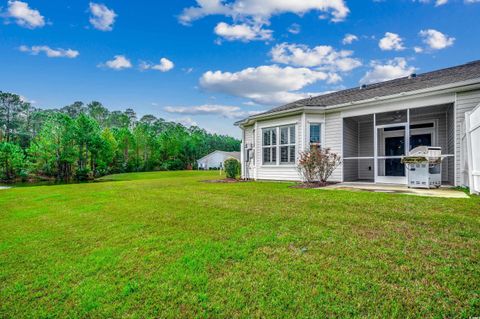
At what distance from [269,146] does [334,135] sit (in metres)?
3.08

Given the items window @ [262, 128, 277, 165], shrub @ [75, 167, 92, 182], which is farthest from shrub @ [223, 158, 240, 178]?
shrub @ [75, 167, 92, 182]

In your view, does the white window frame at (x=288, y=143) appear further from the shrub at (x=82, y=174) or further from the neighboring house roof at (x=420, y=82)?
the shrub at (x=82, y=174)

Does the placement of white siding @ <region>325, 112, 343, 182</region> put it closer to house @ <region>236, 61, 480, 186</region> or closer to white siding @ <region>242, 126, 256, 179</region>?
house @ <region>236, 61, 480, 186</region>

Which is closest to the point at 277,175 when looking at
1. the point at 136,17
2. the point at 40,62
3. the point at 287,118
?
the point at 287,118

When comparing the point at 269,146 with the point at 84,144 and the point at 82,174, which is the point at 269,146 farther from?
the point at 84,144

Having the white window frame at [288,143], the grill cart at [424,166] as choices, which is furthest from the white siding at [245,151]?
the grill cart at [424,166]

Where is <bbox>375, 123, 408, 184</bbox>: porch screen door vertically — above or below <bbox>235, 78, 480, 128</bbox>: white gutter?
below

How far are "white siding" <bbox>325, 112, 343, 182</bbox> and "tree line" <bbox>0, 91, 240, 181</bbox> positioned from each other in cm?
2806

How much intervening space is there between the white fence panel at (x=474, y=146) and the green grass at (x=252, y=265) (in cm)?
165

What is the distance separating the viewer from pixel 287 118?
11164mm

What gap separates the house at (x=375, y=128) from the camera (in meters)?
8.14

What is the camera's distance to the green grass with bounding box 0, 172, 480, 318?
1.93 m

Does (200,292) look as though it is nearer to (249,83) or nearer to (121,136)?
(249,83)

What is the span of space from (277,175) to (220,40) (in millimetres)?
11627
